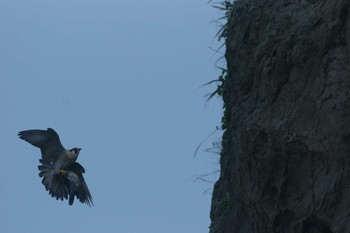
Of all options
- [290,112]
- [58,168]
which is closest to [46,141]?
[58,168]

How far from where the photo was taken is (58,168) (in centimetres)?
1397

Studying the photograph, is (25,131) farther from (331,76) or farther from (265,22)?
(331,76)

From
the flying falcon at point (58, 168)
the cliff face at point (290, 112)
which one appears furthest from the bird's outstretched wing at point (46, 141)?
the cliff face at point (290, 112)

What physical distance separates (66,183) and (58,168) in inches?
12.3

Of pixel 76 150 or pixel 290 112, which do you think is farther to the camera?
pixel 76 150

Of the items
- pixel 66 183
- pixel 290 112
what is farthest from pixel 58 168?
pixel 290 112

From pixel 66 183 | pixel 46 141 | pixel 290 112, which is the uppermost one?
pixel 46 141

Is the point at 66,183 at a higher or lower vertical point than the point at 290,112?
higher

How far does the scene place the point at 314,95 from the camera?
8188 mm

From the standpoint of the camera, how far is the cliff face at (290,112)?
7.92 metres

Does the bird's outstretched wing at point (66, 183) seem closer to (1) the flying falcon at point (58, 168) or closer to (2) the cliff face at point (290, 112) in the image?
(1) the flying falcon at point (58, 168)

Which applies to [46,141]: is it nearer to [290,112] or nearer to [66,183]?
[66,183]

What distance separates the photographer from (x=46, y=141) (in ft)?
45.9

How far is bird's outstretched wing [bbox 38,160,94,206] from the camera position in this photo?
45.9 feet
